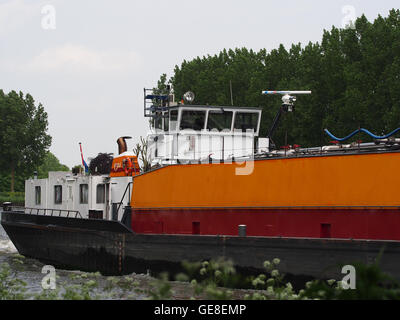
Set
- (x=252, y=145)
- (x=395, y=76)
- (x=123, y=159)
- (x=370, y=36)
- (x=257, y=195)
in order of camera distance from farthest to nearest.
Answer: (x=370, y=36)
(x=395, y=76)
(x=123, y=159)
(x=252, y=145)
(x=257, y=195)

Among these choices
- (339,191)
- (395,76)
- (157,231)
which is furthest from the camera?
(395,76)

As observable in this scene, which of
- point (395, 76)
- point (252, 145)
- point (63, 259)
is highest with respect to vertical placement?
point (395, 76)

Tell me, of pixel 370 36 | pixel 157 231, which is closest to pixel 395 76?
pixel 370 36

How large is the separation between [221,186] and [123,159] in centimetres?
557

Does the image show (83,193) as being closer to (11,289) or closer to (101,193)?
(101,193)

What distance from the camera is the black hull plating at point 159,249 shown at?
41.3ft

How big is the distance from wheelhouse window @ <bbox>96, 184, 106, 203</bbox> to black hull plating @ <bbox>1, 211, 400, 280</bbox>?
120cm

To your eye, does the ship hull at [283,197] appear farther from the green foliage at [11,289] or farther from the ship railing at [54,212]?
the green foliage at [11,289]

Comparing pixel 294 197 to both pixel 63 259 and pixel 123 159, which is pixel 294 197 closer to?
pixel 123 159

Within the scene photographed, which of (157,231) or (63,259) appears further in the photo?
(63,259)

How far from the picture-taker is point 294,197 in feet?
45.8

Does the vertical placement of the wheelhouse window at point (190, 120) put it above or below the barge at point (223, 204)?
above

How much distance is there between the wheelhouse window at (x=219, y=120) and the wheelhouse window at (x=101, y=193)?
4.56 meters

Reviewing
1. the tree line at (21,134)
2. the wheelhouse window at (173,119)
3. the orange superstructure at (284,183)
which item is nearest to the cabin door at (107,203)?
the orange superstructure at (284,183)
